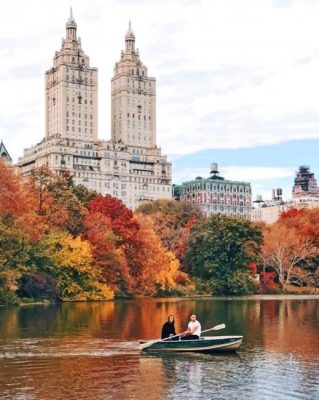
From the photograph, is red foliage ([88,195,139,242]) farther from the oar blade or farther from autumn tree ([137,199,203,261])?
the oar blade

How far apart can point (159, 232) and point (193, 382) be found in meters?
78.8

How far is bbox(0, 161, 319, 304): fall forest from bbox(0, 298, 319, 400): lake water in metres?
16.4

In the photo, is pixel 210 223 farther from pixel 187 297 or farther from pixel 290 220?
pixel 290 220

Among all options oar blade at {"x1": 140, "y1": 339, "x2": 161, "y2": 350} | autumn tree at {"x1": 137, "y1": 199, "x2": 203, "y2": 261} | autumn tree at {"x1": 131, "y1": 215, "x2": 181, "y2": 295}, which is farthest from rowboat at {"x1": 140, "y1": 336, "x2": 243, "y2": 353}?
autumn tree at {"x1": 137, "y1": 199, "x2": 203, "y2": 261}

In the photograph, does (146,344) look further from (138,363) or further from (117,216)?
(117,216)

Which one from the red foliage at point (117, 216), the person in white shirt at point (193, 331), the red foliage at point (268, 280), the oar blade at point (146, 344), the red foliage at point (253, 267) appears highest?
the red foliage at point (117, 216)

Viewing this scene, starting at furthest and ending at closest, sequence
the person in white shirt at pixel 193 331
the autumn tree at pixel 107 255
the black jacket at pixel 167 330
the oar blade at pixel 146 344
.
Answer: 1. the autumn tree at pixel 107 255
2. the black jacket at pixel 167 330
3. the person in white shirt at pixel 193 331
4. the oar blade at pixel 146 344

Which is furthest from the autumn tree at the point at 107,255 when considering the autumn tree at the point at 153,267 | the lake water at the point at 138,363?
the lake water at the point at 138,363

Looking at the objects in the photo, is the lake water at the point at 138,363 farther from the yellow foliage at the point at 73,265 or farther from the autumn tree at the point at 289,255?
the autumn tree at the point at 289,255

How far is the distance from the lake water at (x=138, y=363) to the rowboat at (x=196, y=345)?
0.44 metres

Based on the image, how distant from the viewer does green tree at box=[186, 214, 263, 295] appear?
8431 cm

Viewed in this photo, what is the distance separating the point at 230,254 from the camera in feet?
281

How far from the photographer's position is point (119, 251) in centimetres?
7562

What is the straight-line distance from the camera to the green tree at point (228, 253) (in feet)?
277
